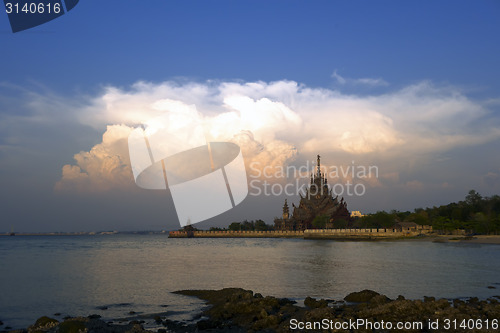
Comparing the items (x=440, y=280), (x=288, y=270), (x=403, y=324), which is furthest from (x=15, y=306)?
(x=440, y=280)

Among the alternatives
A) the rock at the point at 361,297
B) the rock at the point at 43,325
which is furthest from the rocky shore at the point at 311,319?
the rock at the point at 361,297

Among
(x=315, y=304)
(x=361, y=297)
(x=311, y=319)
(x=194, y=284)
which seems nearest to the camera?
(x=311, y=319)

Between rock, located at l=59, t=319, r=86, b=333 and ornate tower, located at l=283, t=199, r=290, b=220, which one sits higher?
ornate tower, located at l=283, t=199, r=290, b=220

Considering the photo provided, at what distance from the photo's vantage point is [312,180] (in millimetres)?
171250

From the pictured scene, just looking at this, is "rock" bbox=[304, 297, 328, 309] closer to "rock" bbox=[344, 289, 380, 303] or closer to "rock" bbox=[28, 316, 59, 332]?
"rock" bbox=[344, 289, 380, 303]

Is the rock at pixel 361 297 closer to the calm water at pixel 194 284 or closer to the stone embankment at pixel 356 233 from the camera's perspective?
the calm water at pixel 194 284

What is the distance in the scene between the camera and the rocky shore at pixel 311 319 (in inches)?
624

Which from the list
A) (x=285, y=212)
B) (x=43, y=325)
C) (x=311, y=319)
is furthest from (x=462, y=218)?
(x=43, y=325)

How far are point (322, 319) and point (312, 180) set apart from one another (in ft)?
513

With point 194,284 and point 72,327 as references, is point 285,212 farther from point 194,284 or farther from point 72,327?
point 72,327

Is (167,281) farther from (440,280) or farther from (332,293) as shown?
(440,280)

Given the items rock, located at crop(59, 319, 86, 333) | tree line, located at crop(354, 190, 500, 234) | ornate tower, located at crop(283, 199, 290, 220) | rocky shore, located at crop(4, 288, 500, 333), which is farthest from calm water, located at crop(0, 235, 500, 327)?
ornate tower, located at crop(283, 199, 290, 220)

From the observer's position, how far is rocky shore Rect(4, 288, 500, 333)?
15.8 meters

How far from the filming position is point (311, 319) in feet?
55.5
